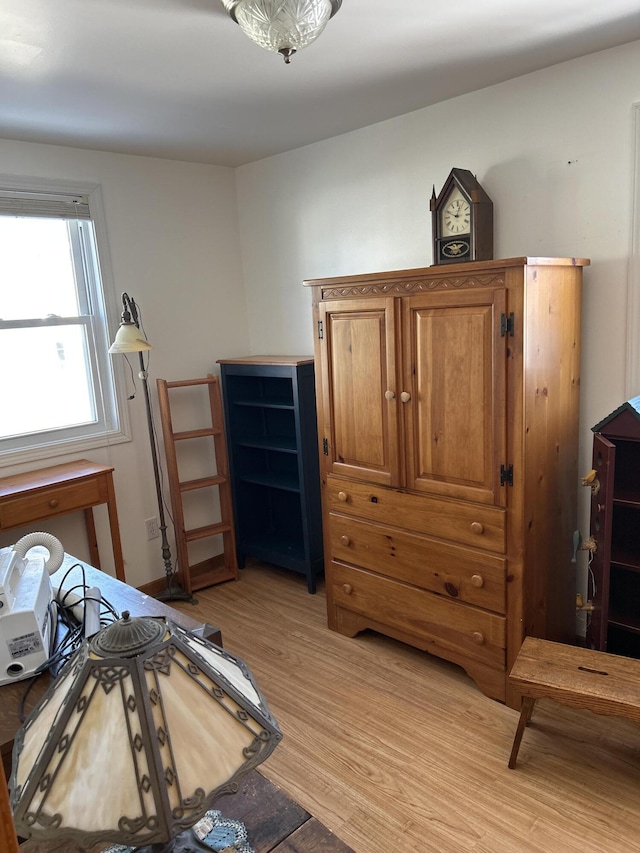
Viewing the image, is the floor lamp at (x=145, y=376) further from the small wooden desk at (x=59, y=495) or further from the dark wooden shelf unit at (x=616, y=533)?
the dark wooden shelf unit at (x=616, y=533)

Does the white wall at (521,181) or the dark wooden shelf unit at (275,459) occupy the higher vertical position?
the white wall at (521,181)

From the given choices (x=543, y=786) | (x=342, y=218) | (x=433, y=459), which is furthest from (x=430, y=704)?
(x=342, y=218)

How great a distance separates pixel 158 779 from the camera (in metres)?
0.67

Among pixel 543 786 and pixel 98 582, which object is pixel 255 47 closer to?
pixel 98 582

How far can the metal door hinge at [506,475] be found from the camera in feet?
7.31

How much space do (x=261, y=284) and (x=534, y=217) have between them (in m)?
1.81

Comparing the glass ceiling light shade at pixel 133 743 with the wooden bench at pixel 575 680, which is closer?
the glass ceiling light shade at pixel 133 743

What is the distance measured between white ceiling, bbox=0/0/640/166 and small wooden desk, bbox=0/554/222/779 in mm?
1606

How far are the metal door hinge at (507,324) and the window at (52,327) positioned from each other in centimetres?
213

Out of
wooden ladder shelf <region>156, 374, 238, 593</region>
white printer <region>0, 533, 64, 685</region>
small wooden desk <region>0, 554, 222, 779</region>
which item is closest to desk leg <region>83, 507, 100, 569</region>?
wooden ladder shelf <region>156, 374, 238, 593</region>

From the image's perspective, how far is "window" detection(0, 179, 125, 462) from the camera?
302cm

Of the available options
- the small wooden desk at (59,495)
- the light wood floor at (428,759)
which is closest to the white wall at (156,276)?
the small wooden desk at (59,495)

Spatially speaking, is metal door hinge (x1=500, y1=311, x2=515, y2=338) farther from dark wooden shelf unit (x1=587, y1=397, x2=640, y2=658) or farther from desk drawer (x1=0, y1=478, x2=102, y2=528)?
desk drawer (x1=0, y1=478, x2=102, y2=528)

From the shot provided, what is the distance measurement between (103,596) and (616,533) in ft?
6.07
